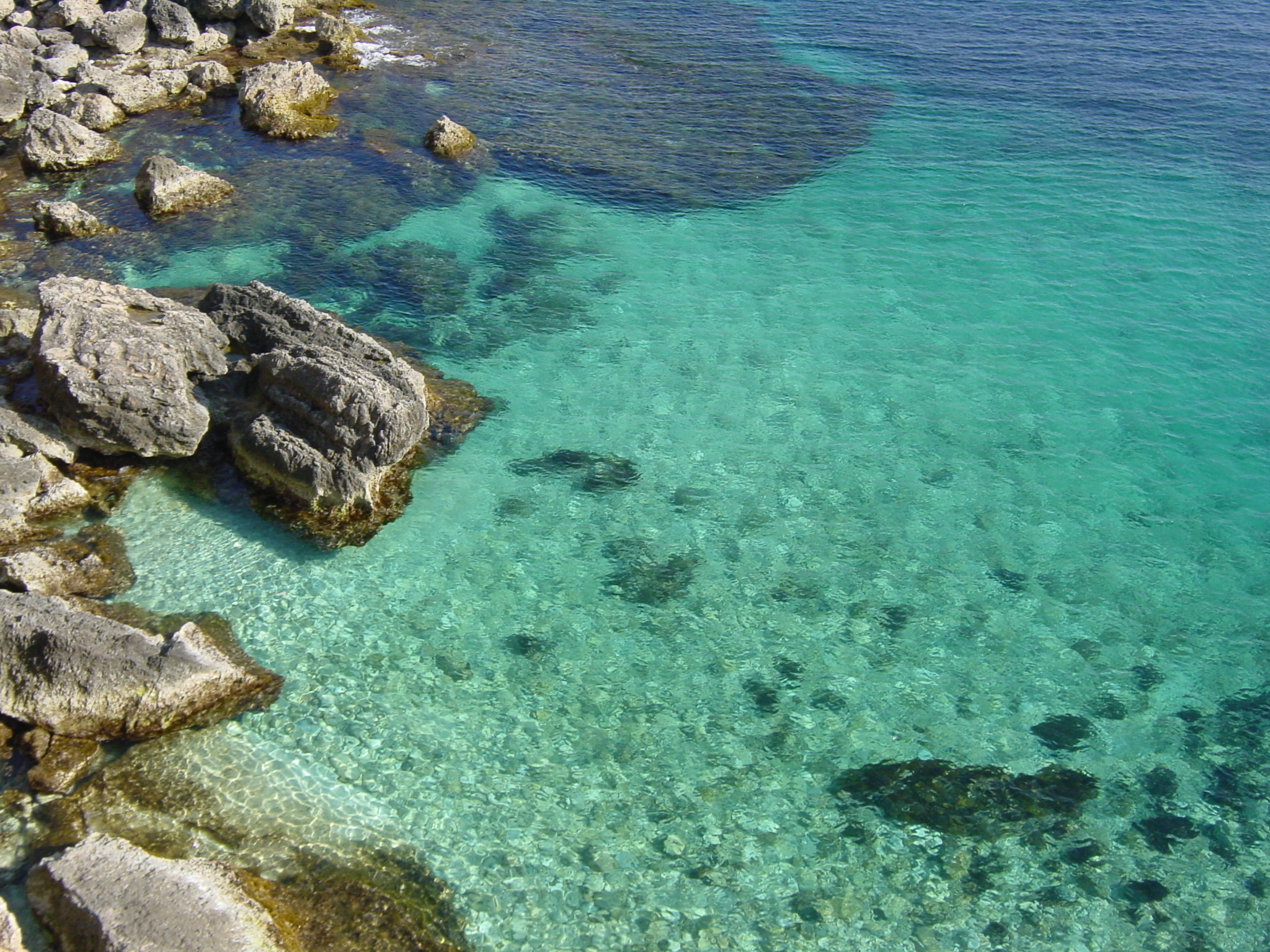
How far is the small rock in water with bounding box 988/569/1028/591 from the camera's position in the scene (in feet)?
51.9

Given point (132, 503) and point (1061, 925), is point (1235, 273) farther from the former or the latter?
point (132, 503)

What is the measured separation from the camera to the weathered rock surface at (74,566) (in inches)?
550

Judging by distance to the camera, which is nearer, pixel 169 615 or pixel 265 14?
pixel 169 615

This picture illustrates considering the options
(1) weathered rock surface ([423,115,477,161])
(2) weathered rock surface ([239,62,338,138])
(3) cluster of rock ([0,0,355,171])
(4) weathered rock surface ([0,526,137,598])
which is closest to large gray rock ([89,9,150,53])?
(3) cluster of rock ([0,0,355,171])

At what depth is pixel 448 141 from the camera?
Result: 92.7 feet

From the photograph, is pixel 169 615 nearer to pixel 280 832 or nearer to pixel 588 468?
pixel 280 832

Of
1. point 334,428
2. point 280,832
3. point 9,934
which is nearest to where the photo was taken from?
point 9,934

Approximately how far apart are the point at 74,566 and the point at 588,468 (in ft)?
27.7

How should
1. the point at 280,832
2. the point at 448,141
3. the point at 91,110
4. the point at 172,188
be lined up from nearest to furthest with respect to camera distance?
the point at 280,832 < the point at 172,188 < the point at 91,110 < the point at 448,141

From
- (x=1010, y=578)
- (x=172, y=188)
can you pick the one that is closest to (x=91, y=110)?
(x=172, y=188)

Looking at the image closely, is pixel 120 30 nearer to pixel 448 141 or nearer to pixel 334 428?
pixel 448 141

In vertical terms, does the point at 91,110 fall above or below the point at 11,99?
above

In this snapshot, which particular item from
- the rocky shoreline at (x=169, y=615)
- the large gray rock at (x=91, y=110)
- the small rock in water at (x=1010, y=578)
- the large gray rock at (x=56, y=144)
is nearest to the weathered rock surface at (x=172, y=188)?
the rocky shoreline at (x=169, y=615)

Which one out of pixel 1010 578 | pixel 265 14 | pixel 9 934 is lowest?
pixel 9 934
